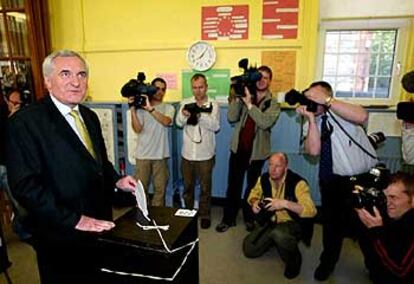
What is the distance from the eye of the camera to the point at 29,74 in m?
3.63

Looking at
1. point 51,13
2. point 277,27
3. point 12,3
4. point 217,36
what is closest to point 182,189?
point 217,36

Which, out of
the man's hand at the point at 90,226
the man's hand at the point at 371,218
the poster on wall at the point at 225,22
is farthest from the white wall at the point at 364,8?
the man's hand at the point at 90,226

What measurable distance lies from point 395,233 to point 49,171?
154 cm

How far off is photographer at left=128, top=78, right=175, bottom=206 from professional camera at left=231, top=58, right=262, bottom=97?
2.22 ft

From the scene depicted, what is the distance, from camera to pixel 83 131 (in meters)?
1.29

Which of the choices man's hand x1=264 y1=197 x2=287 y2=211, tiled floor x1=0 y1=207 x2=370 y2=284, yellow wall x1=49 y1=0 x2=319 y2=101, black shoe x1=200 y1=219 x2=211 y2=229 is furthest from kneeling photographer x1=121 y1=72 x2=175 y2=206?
man's hand x1=264 y1=197 x2=287 y2=211

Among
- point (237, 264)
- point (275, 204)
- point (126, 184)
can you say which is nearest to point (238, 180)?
point (275, 204)

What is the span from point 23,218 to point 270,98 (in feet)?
6.51

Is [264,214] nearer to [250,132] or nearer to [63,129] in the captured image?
[250,132]

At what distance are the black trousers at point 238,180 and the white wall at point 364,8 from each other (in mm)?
1686

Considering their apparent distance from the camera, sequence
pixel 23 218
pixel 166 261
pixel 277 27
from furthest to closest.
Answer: pixel 277 27, pixel 23 218, pixel 166 261

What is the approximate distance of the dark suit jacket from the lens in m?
1.07

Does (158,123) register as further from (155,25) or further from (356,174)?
(356,174)

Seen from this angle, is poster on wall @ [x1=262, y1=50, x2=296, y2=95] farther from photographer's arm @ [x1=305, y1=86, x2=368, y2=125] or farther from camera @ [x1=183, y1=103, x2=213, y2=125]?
photographer's arm @ [x1=305, y1=86, x2=368, y2=125]
